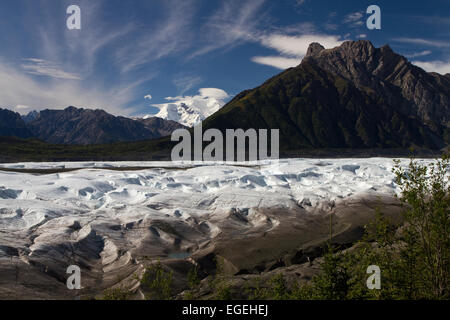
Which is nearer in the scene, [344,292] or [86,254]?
[344,292]

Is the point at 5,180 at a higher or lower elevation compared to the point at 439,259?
higher

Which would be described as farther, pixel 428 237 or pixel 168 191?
pixel 168 191

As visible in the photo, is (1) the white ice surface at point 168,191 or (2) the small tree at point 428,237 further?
(1) the white ice surface at point 168,191

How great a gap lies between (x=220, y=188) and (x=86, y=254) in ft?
69.5

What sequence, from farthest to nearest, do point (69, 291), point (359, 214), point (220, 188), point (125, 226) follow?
point (220, 188), point (359, 214), point (125, 226), point (69, 291)

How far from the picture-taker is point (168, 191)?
1542 inches

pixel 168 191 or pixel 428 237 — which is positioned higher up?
pixel 168 191

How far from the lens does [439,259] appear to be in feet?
42.0

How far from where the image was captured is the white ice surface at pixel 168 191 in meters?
29.4

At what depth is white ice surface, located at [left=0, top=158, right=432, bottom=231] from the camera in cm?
2938

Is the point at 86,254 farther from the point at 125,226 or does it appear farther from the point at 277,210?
the point at 277,210

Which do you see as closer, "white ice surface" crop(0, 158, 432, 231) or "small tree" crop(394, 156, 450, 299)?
"small tree" crop(394, 156, 450, 299)
